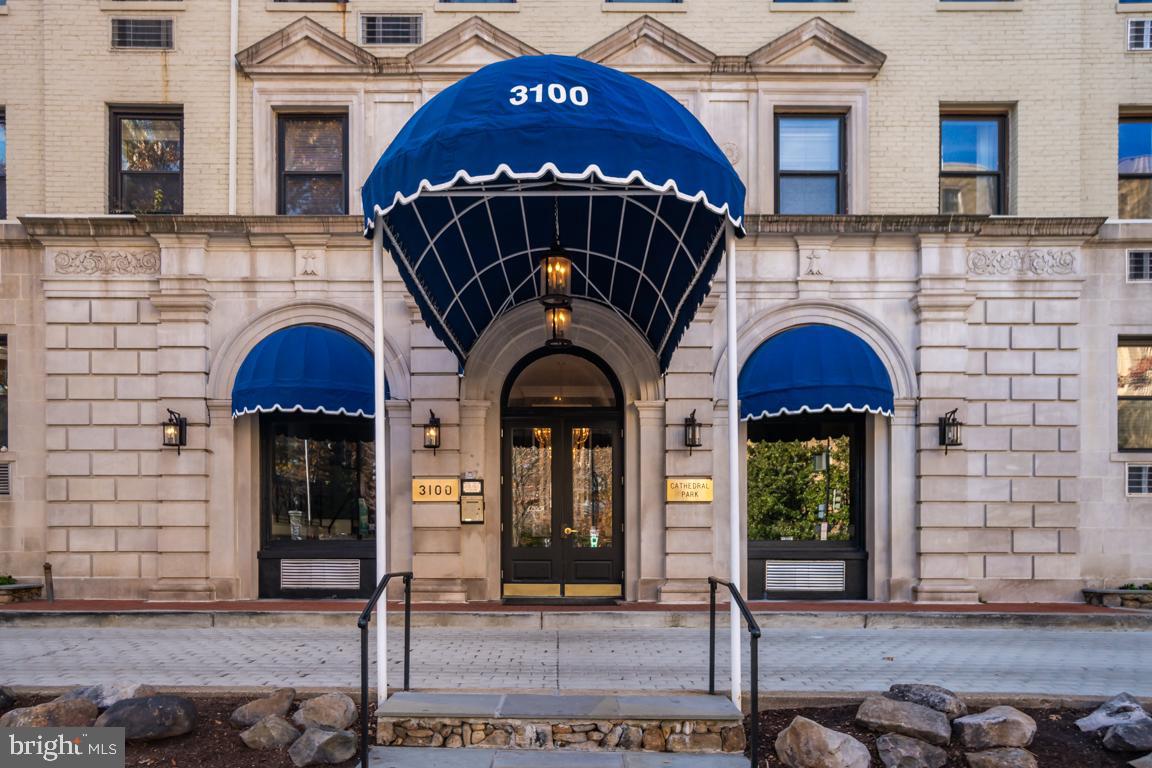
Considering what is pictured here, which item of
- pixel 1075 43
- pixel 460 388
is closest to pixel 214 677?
pixel 460 388

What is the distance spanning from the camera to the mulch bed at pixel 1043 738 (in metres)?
6.82

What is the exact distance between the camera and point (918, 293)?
13.3m

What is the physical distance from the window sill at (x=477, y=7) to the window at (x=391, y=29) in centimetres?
39

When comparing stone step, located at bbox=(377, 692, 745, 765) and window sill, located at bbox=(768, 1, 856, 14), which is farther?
window sill, located at bbox=(768, 1, 856, 14)

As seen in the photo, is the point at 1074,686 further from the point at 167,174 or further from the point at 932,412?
the point at 167,174

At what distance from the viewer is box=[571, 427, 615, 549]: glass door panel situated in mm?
13688

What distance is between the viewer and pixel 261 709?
7.38 metres

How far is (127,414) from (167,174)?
401cm

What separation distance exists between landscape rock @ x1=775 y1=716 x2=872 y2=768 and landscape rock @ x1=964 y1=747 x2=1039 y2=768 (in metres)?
0.83

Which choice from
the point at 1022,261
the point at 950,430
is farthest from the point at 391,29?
the point at 950,430

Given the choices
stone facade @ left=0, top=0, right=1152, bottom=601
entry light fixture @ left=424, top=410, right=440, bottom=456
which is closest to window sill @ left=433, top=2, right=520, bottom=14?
stone facade @ left=0, top=0, right=1152, bottom=601

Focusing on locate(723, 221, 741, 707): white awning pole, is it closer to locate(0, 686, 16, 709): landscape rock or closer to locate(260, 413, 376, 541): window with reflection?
locate(0, 686, 16, 709): landscape rock

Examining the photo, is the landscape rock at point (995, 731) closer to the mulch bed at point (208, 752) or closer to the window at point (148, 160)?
the mulch bed at point (208, 752)

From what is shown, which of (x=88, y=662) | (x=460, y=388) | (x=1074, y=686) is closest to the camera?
(x=1074, y=686)
